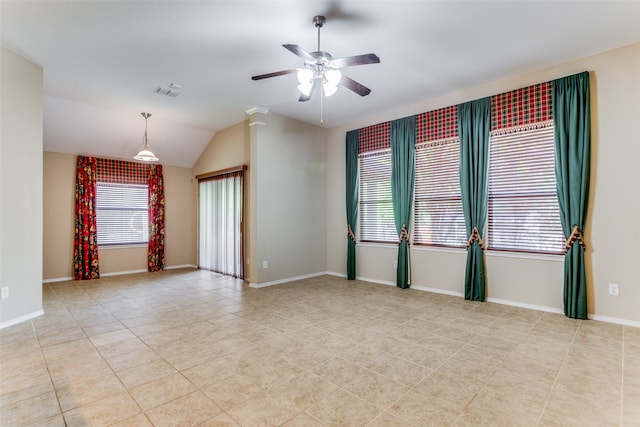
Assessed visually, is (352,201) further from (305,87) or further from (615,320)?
(615,320)

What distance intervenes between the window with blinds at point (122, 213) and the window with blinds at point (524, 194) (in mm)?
6738

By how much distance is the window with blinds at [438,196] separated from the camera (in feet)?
15.3

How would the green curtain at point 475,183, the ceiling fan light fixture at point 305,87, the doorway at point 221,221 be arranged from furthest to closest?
the doorway at point 221,221
the green curtain at point 475,183
the ceiling fan light fixture at point 305,87

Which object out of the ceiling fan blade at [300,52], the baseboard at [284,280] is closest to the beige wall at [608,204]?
the ceiling fan blade at [300,52]

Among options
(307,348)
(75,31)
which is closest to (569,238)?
(307,348)

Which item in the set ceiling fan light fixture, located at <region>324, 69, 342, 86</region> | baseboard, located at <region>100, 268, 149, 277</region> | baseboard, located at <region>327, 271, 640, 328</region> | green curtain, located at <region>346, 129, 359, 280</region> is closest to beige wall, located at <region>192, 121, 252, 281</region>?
baseboard, located at <region>100, 268, 149, 277</region>

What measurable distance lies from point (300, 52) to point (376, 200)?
11.5ft

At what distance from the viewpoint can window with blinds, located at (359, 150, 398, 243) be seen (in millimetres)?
5500

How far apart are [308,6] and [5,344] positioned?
406 centimetres

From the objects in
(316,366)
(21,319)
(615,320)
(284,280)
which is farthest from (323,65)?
(21,319)

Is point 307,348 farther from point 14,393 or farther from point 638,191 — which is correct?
point 638,191

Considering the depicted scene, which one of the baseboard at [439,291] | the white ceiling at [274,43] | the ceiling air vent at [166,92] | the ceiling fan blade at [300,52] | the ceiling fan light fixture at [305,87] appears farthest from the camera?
the baseboard at [439,291]

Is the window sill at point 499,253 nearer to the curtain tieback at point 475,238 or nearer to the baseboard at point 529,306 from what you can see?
the curtain tieback at point 475,238

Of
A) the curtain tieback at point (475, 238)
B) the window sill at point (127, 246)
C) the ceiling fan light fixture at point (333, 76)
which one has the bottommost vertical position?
the window sill at point (127, 246)
